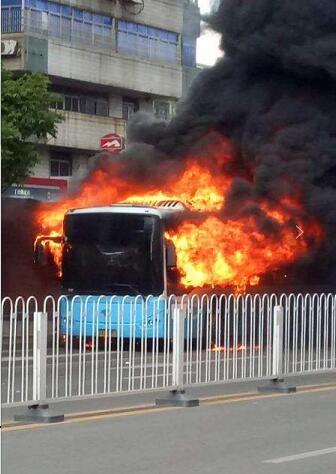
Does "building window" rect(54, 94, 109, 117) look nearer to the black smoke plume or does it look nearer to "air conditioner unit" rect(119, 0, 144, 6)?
"air conditioner unit" rect(119, 0, 144, 6)

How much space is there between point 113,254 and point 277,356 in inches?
336

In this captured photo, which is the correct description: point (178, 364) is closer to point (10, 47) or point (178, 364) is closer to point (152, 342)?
point (152, 342)

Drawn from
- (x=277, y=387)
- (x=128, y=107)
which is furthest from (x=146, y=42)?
(x=277, y=387)

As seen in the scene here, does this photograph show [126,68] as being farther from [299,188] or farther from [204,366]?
[204,366]

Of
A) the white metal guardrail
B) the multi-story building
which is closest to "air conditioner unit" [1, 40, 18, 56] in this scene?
the multi-story building

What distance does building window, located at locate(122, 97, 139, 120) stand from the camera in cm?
4125

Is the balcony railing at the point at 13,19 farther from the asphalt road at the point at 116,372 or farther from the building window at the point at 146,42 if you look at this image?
the asphalt road at the point at 116,372

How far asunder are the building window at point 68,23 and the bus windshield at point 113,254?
14970 millimetres

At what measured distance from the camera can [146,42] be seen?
1629 inches

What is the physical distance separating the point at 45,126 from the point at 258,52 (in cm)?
503

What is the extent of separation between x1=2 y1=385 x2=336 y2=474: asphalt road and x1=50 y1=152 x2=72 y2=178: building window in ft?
86.5

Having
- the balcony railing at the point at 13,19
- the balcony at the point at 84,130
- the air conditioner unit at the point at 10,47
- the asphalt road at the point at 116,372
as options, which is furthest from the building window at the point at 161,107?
the asphalt road at the point at 116,372

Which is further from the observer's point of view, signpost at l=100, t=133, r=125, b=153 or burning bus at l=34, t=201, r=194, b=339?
signpost at l=100, t=133, r=125, b=153

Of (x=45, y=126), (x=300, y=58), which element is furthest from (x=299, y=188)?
(x=45, y=126)
